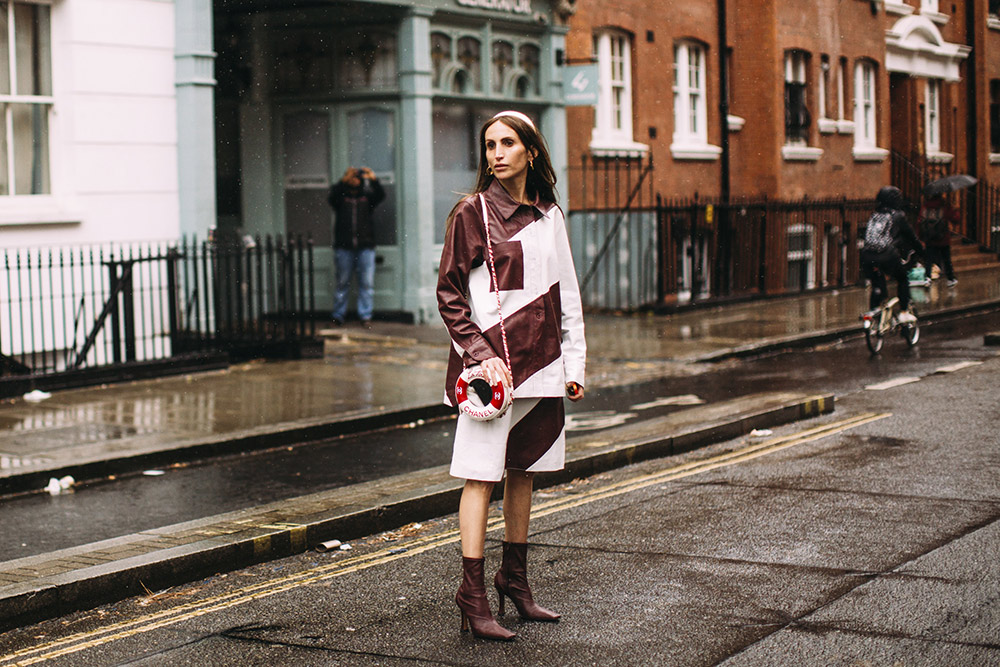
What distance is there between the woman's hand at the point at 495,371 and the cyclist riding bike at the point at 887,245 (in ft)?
35.4

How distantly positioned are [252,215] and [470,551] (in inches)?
529

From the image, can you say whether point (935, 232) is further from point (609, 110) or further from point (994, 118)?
point (994, 118)

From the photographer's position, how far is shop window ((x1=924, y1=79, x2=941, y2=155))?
32094 millimetres

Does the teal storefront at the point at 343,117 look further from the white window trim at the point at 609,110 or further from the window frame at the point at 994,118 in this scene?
the window frame at the point at 994,118

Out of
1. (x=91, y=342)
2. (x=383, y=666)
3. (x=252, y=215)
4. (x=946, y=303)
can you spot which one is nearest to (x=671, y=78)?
(x=946, y=303)

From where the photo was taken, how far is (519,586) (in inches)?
207

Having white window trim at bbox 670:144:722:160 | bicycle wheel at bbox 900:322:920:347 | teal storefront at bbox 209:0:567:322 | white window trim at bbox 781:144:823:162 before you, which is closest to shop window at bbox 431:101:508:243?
teal storefront at bbox 209:0:567:322

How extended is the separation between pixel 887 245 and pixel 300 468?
8.09 m

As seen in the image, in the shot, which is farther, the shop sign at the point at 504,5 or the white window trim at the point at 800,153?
the white window trim at the point at 800,153

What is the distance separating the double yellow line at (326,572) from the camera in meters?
5.31

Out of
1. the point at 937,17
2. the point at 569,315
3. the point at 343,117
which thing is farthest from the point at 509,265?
the point at 937,17

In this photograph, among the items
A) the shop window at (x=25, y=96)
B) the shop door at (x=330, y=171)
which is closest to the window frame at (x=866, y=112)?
the shop door at (x=330, y=171)

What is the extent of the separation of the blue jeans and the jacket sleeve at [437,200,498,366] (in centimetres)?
1222

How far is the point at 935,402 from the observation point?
10.9 meters
